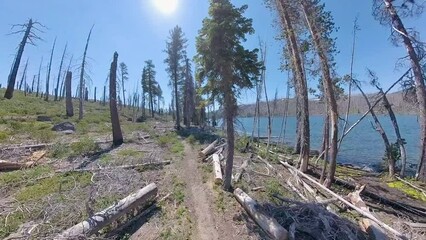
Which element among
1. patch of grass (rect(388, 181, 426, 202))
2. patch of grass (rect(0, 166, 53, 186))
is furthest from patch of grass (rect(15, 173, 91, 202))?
patch of grass (rect(388, 181, 426, 202))

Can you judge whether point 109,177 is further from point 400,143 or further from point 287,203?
point 400,143

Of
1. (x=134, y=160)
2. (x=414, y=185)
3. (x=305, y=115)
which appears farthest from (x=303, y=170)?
(x=134, y=160)

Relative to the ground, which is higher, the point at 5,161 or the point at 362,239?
the point at 5,161

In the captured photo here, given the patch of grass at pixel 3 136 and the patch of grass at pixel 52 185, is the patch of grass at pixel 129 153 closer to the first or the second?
the patch of grass at pixel 52 185

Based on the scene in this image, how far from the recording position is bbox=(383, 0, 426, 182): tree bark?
488 inches

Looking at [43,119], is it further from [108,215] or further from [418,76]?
[418,76]

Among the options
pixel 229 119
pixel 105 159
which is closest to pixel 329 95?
pixel 229 119

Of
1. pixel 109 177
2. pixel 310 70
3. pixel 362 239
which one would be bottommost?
pixel 362 239

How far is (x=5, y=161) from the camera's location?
11633 millimetres

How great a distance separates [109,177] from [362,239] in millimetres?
9938

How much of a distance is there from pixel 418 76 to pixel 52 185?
58.8ft

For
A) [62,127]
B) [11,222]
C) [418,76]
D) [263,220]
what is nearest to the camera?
[11,222]

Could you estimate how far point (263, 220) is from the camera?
7789 mm

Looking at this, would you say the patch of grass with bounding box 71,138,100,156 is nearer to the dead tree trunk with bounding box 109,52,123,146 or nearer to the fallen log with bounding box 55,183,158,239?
the dead tree trunk with bounding box 109,52,123,146
